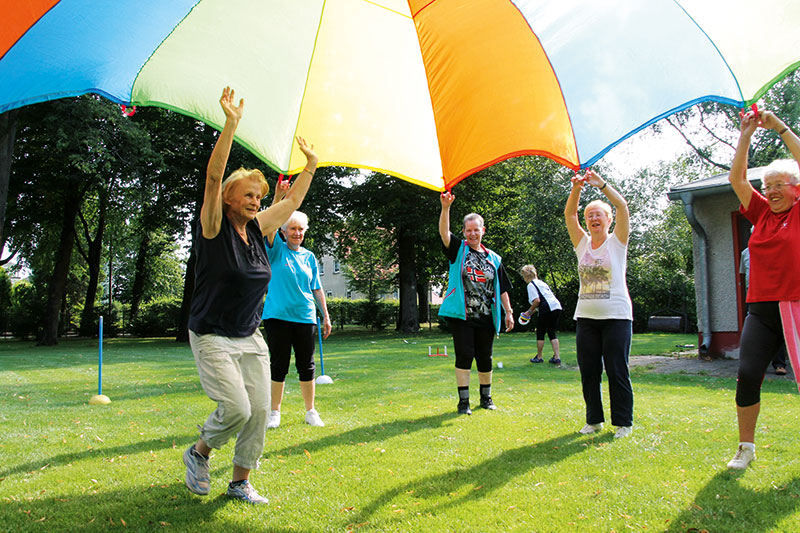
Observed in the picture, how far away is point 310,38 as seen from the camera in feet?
16.5

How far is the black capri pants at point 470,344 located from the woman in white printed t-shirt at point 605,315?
134 centimetres

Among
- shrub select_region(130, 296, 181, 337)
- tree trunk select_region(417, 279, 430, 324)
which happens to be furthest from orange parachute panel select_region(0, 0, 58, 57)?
tree trunk select_region(417, 279, 430, 324)

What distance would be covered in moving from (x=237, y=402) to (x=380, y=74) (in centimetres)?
327

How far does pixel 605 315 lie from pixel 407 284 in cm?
2300

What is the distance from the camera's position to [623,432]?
535 centimetres

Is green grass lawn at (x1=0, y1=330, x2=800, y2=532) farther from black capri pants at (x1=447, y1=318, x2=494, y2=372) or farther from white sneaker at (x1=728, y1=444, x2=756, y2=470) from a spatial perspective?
black capri pants at (x1=447, y1=318, x2=494, y2=372)

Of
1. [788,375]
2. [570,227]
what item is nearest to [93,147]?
[570,227]

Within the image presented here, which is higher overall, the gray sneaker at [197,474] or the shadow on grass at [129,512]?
the gray sneaker at [197,474]

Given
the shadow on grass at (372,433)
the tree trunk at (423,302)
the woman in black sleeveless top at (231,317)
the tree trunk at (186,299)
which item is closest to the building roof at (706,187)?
the shadow on grass at (372,433)

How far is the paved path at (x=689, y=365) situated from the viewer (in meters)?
10.1

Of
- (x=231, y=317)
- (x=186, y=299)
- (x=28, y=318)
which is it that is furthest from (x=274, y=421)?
(x=28, y=318)

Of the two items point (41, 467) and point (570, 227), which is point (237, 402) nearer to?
point (41, 467)

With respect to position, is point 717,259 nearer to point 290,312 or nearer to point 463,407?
point 463,407

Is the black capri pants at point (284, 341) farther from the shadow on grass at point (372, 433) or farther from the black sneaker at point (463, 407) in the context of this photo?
the black sneaker at point (463, 407)
